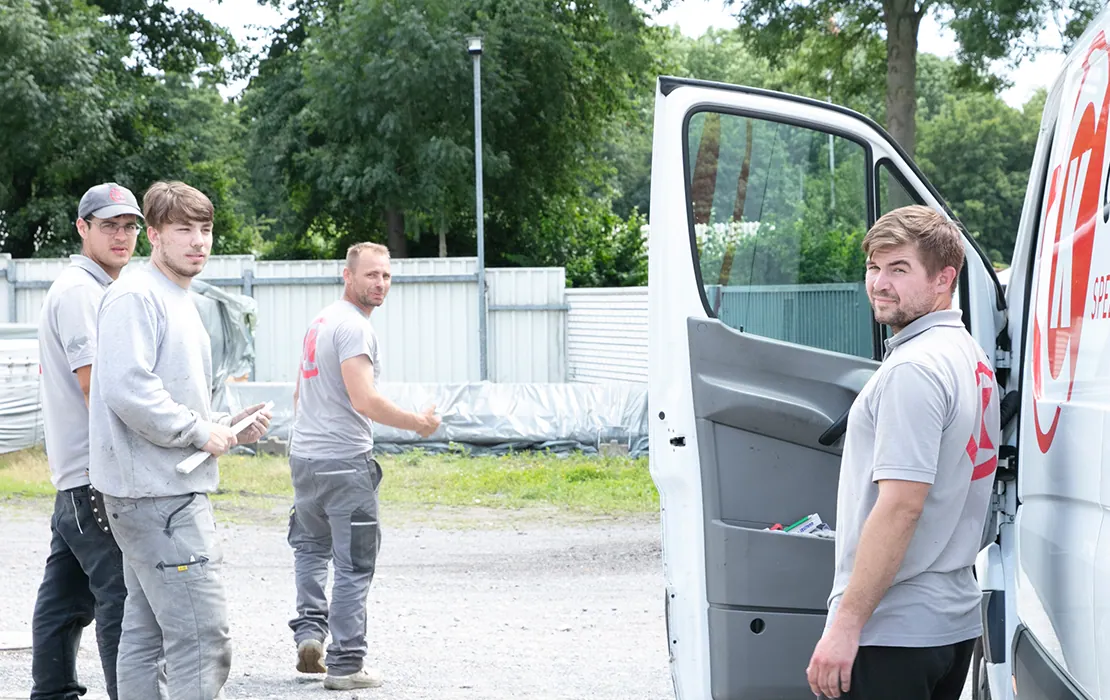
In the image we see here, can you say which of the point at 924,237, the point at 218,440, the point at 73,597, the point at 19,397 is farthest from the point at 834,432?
the point at 19,397

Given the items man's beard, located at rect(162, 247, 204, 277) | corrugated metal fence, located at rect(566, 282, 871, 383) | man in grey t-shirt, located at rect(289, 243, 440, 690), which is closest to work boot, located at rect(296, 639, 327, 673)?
man in grey t-shirt, located at rect(289, 243, 440, 690)

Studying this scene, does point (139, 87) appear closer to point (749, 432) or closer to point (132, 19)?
point (132, 19)

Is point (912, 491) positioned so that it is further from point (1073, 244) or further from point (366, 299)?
point (366, 299)

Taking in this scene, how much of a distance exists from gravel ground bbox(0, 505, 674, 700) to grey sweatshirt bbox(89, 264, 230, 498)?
1652 millimetres

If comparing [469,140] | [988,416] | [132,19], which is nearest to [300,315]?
[469,140]

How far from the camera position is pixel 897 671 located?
2.86 metres

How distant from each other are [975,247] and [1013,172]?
59991 mm

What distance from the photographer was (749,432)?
3740 millimetres

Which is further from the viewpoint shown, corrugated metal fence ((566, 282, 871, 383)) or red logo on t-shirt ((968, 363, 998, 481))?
corrugated metal fence ((566, 282, 871, 383))

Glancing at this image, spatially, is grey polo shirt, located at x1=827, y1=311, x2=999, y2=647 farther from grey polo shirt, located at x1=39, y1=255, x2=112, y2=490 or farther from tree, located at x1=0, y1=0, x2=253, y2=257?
tree, located at x1=0, y1=0, x2=253, y2=257

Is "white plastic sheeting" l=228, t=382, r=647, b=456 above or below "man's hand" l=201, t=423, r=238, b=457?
below

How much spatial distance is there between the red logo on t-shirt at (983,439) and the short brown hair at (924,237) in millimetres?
249

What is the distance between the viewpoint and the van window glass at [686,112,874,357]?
3850 mm

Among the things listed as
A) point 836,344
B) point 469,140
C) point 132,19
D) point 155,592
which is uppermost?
point 132,19
